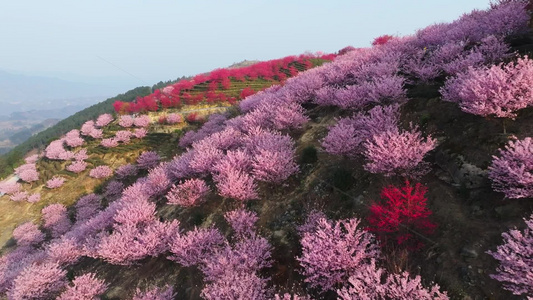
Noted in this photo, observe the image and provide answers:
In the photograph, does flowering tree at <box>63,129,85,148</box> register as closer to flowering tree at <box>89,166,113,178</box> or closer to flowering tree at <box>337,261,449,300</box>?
flowering tree at <box>89,166,113,178</box>

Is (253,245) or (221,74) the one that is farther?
(221,74)

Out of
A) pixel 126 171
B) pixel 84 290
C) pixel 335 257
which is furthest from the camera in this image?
pixel 126 171

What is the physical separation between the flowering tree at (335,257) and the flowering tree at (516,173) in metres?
2.61

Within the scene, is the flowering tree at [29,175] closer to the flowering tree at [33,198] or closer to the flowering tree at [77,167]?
the flowering tree at [33,198]

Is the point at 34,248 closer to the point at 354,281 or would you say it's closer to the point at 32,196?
the point at 32,196

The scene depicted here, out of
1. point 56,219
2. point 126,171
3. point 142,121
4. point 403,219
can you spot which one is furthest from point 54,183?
point 403,219

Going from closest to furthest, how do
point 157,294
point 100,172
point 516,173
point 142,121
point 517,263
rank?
point 517,263
point 516,173
point 157,294
point 100,172
point 142,121

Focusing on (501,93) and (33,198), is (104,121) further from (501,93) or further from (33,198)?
(501,93)

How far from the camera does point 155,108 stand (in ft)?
106

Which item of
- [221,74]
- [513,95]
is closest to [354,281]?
[513,95]

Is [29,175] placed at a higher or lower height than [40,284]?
higher

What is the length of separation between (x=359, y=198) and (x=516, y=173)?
3.35m

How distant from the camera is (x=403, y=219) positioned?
19.8ft

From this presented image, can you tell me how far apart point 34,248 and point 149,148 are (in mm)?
10934
